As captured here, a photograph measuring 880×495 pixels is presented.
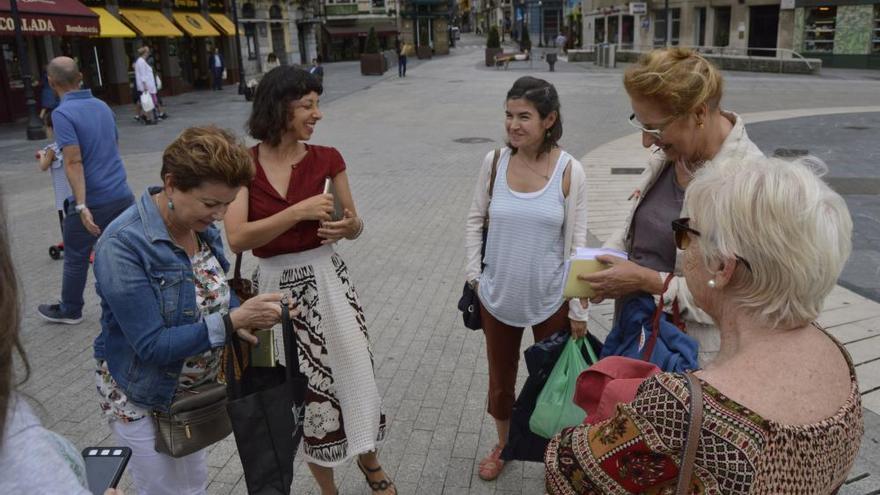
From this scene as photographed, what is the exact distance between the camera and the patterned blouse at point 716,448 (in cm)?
141

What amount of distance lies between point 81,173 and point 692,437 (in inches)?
202

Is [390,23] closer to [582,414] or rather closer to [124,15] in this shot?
[124,15]

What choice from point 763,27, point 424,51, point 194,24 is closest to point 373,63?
point 194,24

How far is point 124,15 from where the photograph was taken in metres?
25.7

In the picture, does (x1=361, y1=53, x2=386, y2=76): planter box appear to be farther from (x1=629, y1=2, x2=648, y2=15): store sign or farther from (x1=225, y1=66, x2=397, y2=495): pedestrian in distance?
(x1=225, y1=66, x2=397, y2=495): pedestrian in distance

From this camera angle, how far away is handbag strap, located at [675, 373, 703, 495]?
4.60 feet

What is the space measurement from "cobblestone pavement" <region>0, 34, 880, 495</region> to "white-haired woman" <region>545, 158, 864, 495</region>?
4.17ft

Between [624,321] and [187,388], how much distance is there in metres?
1.61

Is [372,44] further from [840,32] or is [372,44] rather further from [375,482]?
[375,482]

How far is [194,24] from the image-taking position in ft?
99.7

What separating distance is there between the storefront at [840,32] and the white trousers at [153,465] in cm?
3670

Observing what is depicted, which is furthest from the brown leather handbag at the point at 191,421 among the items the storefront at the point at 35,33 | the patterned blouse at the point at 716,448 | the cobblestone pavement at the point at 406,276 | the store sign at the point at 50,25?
the storefront at the point at 35,33

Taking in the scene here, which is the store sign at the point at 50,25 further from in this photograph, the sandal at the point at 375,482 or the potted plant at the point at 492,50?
the potted plant at the point at 492,50

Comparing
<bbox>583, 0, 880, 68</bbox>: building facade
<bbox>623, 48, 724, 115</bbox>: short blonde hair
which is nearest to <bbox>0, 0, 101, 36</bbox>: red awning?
<bbox>623, 48, 724, 115</bbox>: short blonde hair
